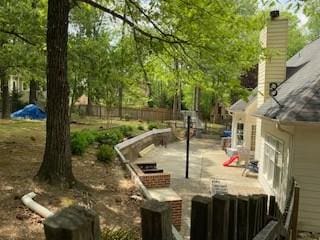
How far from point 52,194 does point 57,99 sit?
1.80m

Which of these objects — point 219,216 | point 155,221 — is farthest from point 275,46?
point 155,221

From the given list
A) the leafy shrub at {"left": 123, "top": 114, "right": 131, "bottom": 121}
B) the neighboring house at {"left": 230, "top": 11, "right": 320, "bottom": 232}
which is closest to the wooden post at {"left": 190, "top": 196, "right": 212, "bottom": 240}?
the neighboring house at {"left": 230, "top": 11, "right": 320, "bottom": 232}

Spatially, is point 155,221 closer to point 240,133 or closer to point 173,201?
point 173,201

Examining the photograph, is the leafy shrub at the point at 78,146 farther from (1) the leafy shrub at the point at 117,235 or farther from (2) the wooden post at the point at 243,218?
(2) the wooden post at the point at 243,218

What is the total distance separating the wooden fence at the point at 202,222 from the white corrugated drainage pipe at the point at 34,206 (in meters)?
3.46

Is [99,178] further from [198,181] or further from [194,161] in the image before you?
[194,161]

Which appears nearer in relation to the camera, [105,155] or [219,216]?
[219,216]

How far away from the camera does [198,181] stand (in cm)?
1463

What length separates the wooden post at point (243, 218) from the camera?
2.51m

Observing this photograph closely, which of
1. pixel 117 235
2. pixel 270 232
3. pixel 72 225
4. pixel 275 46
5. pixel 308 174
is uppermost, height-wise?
pixel 275 46

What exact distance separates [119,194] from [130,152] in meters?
9.90

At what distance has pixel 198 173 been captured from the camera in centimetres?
1639

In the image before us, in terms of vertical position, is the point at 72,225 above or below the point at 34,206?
above

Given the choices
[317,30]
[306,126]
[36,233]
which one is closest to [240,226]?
[36,233]
